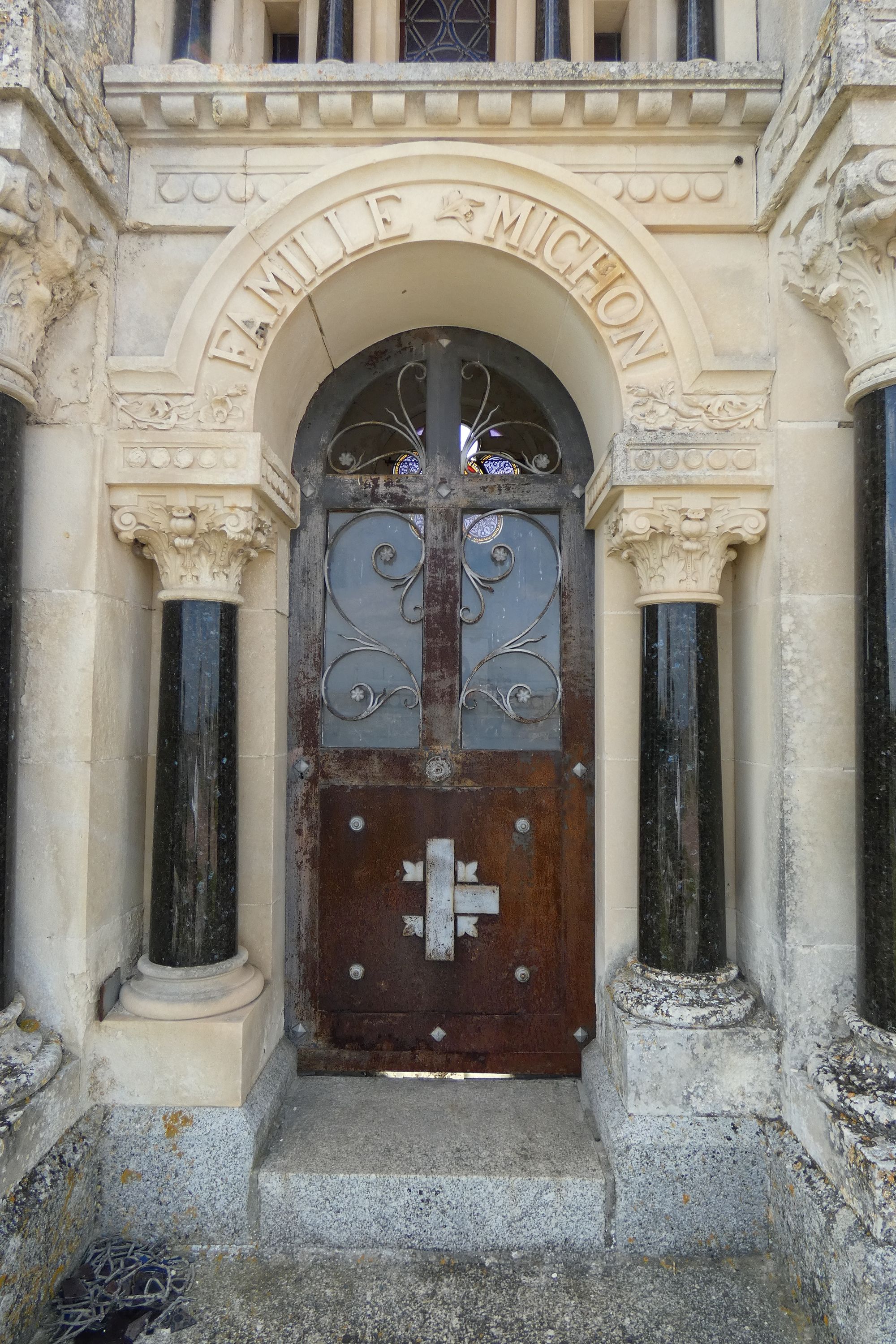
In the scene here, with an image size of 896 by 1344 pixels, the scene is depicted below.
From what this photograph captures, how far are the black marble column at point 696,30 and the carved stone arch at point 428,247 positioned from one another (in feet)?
2.70

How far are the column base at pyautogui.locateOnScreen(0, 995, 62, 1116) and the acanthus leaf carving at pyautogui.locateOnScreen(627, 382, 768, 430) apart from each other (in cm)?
325

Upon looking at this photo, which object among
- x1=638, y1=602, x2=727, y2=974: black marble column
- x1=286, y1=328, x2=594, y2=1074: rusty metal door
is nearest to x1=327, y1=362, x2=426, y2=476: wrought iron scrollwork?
x1=286, y1=328, x2=594, y2=1074: rusty metal door

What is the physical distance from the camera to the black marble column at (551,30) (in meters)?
3.09

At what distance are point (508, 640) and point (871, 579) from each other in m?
1.59

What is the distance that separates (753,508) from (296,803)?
2446 millimetres

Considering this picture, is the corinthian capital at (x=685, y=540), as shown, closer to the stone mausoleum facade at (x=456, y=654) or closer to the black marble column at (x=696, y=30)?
the stone mausoleum facade at (x=456, y=654)

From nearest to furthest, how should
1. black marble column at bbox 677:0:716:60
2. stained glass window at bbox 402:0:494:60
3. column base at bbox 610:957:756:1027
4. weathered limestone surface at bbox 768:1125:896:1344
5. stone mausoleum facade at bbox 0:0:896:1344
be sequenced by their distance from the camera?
weathered limestone surface at bbox 768:1125:896:1344 < stone mausoleum facade at bbox 0:0:896:1344 < column base at bbox 610:957:756:1027 < black marble column at bbox 677:0:716:60 < stained glass window at bbox 402:0:494:60

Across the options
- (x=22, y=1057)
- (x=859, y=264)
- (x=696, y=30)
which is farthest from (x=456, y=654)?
(x=696, y=30)

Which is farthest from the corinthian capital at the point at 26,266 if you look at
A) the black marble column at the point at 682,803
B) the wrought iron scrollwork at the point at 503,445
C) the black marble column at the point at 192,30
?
the black marble column at the point at 682,803

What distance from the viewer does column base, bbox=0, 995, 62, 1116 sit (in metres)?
2.42

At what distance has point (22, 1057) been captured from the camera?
251 centimetres

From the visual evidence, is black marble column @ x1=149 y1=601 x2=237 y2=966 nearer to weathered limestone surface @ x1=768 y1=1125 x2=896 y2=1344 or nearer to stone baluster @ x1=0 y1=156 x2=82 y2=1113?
stone baluster @ x1=0 y1=156 x2=82 y2=1113

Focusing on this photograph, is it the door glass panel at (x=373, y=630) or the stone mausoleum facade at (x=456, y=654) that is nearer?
the stone mausoleum facade at (x=456, y=654)

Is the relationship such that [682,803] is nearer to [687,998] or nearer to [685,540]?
[687,998]
